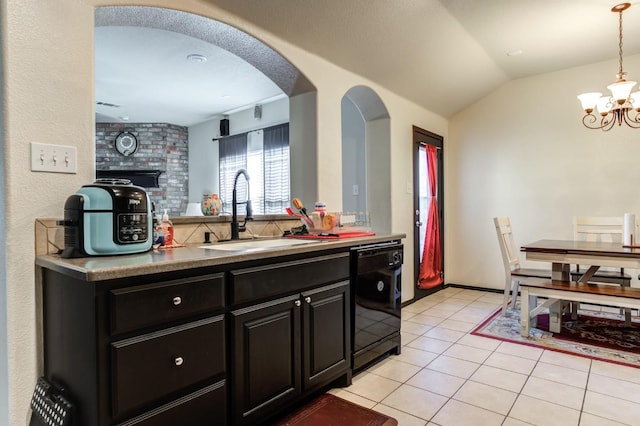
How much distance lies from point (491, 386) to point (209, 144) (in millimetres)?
5403

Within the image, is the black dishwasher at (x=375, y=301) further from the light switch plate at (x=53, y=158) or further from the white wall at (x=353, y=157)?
the white wall at (x=353, y=157)

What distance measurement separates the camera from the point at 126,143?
6.23 meters

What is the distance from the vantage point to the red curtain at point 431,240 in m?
4.45

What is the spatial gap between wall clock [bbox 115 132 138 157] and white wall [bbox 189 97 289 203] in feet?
2.94

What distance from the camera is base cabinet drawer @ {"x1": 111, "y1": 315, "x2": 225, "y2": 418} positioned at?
120 centimetres

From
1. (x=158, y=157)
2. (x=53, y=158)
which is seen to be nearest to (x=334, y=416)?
(x=53, y=158)

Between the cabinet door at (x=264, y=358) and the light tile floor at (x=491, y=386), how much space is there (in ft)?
1.80

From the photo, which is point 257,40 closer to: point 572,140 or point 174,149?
point 572,140

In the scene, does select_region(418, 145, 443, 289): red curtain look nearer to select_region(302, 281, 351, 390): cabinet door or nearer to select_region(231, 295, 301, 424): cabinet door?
select_region(302, 281, 351, 390): cabinet door

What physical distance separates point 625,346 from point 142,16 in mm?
3891

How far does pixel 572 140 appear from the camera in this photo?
4184mm

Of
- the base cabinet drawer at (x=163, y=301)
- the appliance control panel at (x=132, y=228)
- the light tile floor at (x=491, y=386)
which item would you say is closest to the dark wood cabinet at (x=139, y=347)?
the base cabinet drawer at (x=163, y=301)

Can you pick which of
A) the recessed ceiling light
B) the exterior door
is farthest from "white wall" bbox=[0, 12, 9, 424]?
the exterior door

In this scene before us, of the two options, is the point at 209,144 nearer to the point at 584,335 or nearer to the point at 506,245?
the point at 506,245
